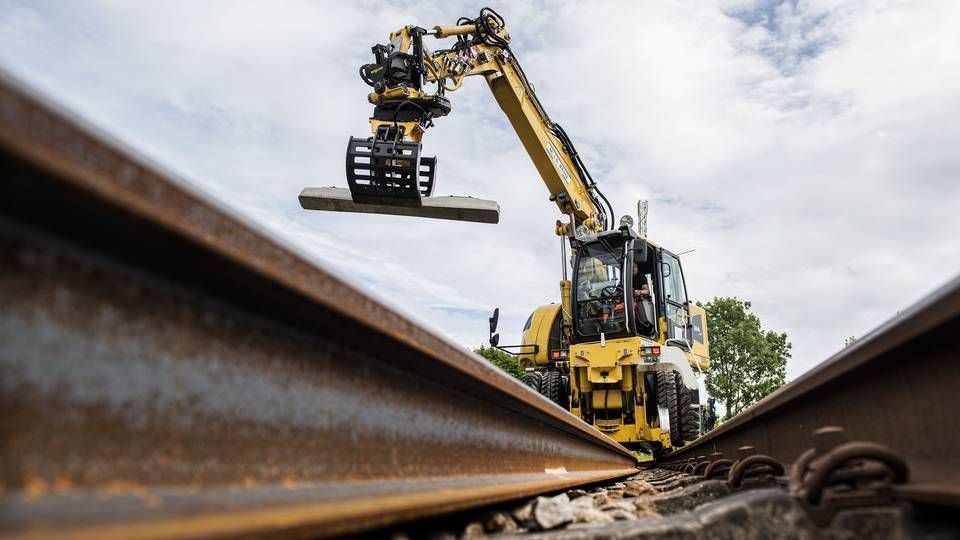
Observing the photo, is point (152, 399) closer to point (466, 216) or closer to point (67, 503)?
point (67, 503)

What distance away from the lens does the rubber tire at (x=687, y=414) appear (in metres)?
9.20

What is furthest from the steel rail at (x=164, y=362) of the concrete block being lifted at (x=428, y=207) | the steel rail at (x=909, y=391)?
the concrete block being lifted at (x=428, y=207)

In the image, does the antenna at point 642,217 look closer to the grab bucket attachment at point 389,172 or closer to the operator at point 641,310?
the operator at point 641,310

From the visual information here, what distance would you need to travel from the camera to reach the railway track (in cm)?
78

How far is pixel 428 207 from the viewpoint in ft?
17.2

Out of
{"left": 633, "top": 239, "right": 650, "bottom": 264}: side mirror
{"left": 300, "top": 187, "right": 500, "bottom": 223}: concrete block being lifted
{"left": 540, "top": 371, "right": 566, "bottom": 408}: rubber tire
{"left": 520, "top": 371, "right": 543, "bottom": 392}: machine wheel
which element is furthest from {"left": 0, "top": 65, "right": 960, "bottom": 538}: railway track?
{"left": 520, "top": 371, "right": 543, "bottom": 392}: machine wheel

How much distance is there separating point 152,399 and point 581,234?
1039 centimetres

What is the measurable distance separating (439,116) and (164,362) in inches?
211

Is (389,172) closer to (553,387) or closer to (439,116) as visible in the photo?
(439,116)

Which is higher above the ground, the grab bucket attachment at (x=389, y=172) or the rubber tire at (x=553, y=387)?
the grab bucket attachment at (x=389, y=172)

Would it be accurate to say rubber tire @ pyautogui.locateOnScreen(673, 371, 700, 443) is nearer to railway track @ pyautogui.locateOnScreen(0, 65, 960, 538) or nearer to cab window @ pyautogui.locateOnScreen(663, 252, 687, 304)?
cab window @ pyautogui.locateOnScreen(663, 252, 687, 304)

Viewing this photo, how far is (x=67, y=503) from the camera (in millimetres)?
778

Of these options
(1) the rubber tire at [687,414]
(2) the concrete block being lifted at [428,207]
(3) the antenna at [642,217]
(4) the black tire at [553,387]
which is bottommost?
(1) the rubber tire at [687,414]

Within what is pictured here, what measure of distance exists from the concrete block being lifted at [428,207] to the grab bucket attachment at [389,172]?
10cm
